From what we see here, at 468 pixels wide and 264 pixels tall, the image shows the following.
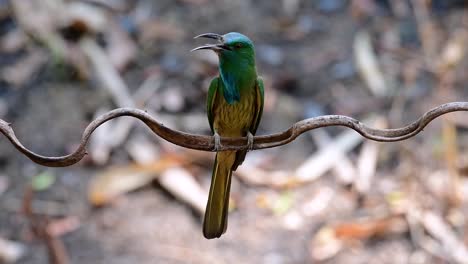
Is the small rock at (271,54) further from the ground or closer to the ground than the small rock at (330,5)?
closer to the ground

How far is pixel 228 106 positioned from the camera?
7.71 ft

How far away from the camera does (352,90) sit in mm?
6238

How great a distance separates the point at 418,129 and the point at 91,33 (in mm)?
5438

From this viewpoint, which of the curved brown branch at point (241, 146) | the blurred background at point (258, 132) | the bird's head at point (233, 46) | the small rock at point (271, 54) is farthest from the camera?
the small rock at point (271, 54)

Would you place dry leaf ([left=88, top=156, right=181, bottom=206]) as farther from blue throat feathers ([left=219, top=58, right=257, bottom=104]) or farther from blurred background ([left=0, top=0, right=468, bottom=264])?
blue throat feathers ([left=219, top=58, right=257, bottom=104])

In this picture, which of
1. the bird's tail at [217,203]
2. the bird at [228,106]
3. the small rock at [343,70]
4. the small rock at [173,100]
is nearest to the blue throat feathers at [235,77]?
the bird at [228,106]

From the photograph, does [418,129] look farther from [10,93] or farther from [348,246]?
[10,93]

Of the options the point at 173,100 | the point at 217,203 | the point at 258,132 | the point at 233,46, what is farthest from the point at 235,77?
the point at 173,100

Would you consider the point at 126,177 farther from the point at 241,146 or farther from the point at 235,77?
the point at 241,146

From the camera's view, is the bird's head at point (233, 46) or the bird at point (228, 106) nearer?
the bird at point (228, 106)

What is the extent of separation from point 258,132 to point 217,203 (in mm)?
4016

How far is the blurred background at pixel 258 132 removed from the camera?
4.71m

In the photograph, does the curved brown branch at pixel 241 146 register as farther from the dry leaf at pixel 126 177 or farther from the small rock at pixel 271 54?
the small rock at pixel 271 54

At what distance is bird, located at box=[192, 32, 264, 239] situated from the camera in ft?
5.85
